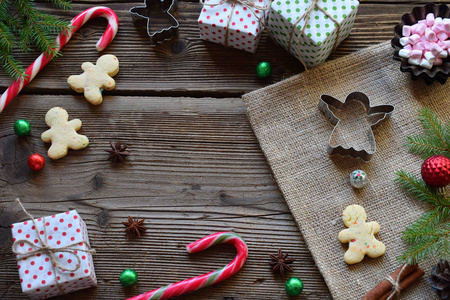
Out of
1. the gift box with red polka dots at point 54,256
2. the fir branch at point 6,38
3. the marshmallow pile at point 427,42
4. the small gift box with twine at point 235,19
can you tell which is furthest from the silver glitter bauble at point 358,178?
the fir branch at point 6,38

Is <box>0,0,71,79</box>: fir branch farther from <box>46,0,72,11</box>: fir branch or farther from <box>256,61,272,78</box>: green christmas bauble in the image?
<box>256,61,272,78</box>: green christmas bauble

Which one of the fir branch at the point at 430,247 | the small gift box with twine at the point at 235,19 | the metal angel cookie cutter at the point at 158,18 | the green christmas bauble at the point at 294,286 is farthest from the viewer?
the metal angel cookie cutter at the point at 158,18

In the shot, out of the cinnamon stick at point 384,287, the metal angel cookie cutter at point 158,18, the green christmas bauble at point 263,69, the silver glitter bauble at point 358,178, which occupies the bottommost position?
the cinnamon stick at point 384,287

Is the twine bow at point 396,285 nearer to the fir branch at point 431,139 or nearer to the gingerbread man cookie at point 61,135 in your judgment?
the fir branch at point 431,139

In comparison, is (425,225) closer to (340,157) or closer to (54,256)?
(340,157)

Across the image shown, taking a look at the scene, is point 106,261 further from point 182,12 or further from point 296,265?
point 182,12

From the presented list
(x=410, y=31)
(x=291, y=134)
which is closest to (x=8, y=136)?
(x=291, y=134)
